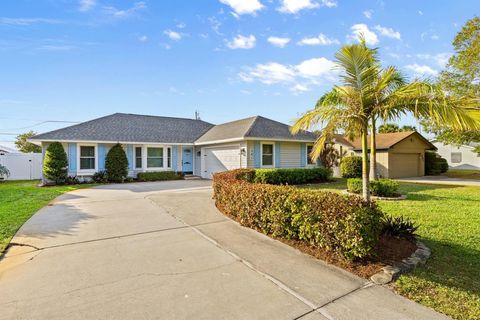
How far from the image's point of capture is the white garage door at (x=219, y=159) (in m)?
17.0

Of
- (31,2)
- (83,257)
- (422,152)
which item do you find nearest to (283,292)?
(83,257)

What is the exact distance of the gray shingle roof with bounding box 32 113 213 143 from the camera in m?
16.5

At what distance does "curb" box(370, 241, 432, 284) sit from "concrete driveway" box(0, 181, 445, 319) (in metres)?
0.20

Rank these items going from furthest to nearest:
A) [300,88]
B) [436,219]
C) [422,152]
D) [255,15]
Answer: [422,152], [300,88], [255,15], [436,219]

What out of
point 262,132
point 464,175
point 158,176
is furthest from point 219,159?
point 464,175

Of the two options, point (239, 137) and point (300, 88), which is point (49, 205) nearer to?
point (239, 137)

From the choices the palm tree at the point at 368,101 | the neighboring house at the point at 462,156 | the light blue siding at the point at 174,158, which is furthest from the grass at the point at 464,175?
the light blue siding at the point at 174,158

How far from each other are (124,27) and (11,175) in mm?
16827

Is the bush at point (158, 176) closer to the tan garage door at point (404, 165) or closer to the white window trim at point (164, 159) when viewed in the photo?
→ the white window trim at point (164, 159)

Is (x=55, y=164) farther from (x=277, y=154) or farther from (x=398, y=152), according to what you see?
(x=398, y=152)

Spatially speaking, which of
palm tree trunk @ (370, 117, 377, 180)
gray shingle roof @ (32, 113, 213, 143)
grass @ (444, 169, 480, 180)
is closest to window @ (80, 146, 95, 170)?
gray shingle roof @ (32, 113, 213, 143)

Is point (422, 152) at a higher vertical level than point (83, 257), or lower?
higher

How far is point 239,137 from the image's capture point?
617 inches

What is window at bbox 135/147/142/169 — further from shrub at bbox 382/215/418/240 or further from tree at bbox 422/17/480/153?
tree at bbox 422/17/480/153
